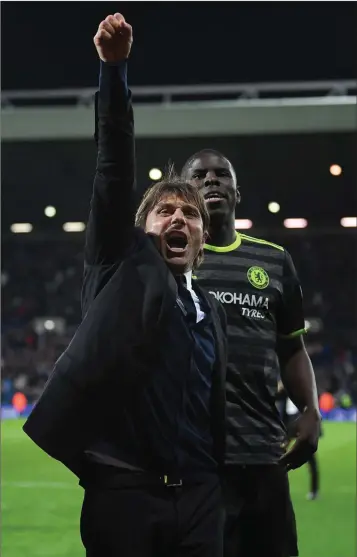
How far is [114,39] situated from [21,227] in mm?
20941

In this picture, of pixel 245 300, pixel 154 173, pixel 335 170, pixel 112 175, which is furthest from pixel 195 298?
pixel 335 170

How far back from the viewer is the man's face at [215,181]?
3.37m

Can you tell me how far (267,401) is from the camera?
324cm

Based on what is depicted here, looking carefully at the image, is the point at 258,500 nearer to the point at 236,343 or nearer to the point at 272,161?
the point at 236,343

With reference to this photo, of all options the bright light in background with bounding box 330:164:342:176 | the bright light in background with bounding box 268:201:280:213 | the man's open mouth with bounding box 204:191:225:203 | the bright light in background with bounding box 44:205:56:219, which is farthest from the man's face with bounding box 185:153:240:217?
the bright light in background with bounding box 44:205:56:219

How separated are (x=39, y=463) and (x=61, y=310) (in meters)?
18.1

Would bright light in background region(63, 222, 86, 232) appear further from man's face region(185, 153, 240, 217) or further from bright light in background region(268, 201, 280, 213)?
man's face region(185, 153, 240, 217)

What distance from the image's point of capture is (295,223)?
21.5m

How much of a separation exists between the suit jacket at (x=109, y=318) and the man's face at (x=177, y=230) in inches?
5.0

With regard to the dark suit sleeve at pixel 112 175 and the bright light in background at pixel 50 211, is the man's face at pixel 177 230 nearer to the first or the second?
the dark suit sleeve at pixel 112 175

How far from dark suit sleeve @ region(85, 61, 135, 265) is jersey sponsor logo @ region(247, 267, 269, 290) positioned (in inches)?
45.6

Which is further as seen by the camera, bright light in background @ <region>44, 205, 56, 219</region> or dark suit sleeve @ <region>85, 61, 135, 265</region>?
bright light in background @ <region>44, 205, 56, 219</region>

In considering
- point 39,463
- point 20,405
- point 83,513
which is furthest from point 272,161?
point 83,513

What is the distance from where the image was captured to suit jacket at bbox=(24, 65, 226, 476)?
2170 millimetres
